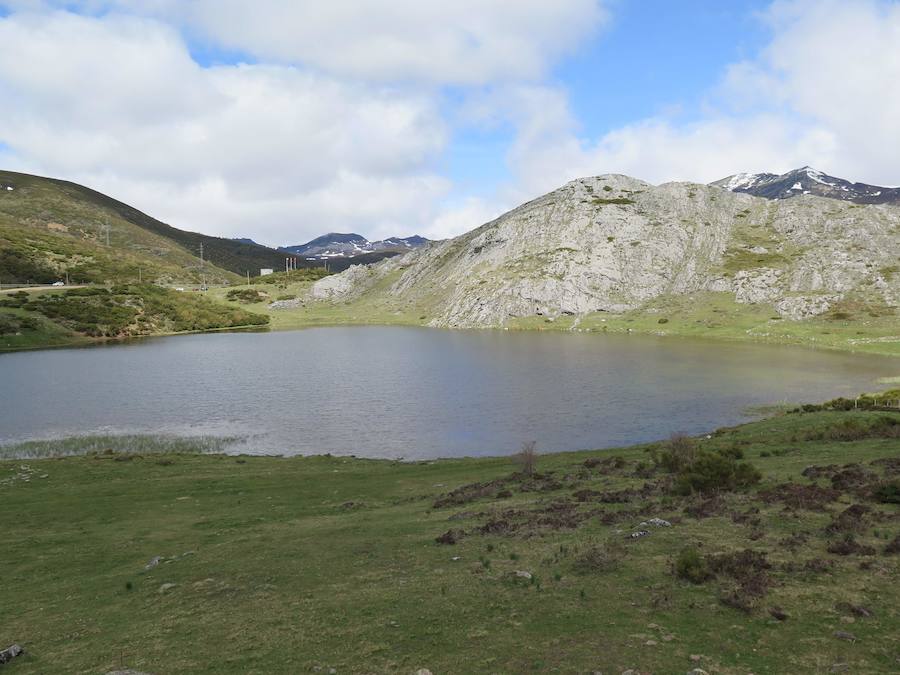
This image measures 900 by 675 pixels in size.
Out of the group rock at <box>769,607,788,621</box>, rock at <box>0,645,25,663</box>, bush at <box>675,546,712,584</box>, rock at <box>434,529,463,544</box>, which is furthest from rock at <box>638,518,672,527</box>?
rock at <box>0,645,25,663</box>

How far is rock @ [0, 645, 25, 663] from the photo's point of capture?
47.5ft

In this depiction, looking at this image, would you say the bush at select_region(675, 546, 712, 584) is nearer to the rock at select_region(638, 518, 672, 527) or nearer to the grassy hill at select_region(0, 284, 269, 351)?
the rock at select_region(638, 518, 672, 527)

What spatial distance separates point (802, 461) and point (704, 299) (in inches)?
6321

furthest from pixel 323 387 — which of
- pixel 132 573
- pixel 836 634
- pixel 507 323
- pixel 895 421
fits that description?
pixel 507 323

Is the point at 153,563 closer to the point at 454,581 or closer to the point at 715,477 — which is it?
the point at 454,581

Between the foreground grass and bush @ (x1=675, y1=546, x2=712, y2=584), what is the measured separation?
39 centimetres

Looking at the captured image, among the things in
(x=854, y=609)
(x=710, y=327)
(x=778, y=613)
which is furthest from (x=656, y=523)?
(x=710, y=327)

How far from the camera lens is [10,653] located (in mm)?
14672

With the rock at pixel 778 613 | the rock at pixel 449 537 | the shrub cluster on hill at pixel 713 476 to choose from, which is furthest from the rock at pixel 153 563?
the shrub cluster on hill at pixel 713 476

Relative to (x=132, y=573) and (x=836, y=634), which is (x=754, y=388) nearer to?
(x=836, y=634)

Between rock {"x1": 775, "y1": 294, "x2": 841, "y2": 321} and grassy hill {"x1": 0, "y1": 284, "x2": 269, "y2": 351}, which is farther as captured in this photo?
rock {"x1": 775, "y1": 294, "x2": 841, "y2": 321}

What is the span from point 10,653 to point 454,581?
1241 cm

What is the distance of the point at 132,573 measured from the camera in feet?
70.3

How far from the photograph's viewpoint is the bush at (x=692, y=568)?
16.1m
